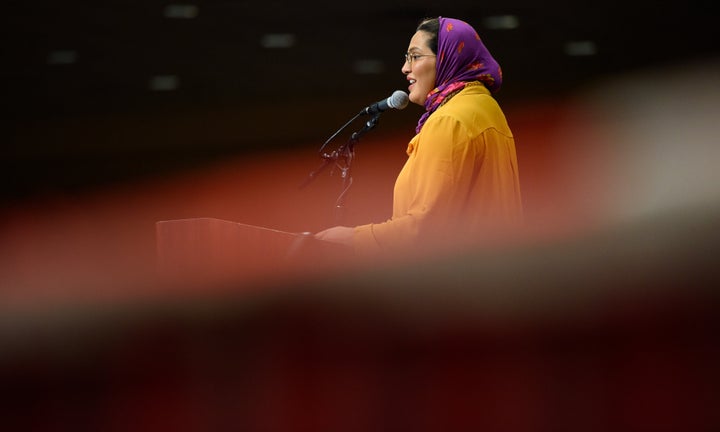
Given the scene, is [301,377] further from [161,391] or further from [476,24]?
[476,24]

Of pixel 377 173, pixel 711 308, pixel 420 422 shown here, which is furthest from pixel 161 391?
pixel 377 173

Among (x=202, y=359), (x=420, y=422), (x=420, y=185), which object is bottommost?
(x=420, y=422)

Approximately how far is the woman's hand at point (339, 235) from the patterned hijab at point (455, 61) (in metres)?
0.22

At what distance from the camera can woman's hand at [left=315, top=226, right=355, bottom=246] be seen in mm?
1521

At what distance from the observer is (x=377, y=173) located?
2.91m

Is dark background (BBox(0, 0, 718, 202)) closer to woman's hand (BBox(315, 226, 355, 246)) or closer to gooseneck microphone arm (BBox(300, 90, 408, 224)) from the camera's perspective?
gooseneck microphone arm (BBox(300, 90, 408, 224))

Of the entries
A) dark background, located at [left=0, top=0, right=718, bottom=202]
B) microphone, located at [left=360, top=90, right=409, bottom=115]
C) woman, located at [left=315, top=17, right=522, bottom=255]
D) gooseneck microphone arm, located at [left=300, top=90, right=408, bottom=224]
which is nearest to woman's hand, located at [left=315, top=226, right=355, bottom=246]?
woman, located at [left=315, top=17, right=522, bottom=255]

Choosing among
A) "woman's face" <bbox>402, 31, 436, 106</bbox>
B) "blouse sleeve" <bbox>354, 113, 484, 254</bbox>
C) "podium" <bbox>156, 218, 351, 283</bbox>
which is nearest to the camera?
"podium" <bbox>156, 218, 351, 283</bbox>

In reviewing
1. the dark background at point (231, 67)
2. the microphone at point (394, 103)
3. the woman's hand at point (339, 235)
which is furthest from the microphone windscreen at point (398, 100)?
the dark background at point (231, 67)

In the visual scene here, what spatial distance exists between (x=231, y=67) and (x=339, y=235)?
1.93 metres

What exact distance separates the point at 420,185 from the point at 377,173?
1.38 metres

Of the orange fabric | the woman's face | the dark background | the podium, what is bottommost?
the podium

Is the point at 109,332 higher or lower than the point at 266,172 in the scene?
lower

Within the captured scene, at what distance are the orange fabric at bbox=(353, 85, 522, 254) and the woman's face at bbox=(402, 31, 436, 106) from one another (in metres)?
0.07
